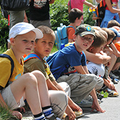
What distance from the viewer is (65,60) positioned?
4.35 m

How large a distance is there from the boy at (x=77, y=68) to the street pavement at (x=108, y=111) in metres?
0.14

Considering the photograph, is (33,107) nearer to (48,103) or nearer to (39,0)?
(48,103)

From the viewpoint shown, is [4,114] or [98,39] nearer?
[4,114]

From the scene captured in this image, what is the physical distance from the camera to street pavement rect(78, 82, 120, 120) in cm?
380

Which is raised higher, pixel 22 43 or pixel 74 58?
pixel 22 43

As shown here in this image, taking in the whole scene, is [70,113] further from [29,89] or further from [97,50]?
[97,50]

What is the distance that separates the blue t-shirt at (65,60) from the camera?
420cm

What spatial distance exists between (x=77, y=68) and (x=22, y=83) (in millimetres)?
1656

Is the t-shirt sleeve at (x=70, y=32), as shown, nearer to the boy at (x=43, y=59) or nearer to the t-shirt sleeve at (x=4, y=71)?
the boy at (x=43, y=59)

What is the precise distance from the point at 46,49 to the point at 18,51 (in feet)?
2.12

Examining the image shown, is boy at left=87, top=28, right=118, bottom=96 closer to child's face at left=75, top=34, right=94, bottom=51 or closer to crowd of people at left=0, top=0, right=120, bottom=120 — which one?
crowd of people at left=0, top=0, right=120, bottom=120

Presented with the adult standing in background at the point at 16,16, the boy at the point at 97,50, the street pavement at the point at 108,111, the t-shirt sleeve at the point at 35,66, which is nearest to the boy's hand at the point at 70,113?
the street pavement at the point at 108,111

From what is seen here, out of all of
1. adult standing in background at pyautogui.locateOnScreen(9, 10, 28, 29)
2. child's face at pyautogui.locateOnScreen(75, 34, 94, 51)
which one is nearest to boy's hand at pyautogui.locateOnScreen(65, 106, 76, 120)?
child's face at pyautogui.locateOnScreen(75, 34, 94, 51)

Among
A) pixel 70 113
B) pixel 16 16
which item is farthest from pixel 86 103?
pixel 16 16
